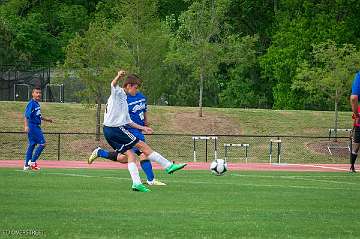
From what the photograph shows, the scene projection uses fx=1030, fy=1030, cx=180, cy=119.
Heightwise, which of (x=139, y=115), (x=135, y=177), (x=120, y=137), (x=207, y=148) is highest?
(x=139, y=115)

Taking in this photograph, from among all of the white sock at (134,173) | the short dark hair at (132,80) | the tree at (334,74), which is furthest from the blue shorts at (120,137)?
the tree at (334,74)

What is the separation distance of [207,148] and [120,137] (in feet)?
90.4

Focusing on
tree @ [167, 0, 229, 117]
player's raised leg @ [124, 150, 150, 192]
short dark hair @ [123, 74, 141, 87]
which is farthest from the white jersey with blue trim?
tree @ [167, 0, 229, 117]

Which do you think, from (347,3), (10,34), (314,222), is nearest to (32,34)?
(10,34)

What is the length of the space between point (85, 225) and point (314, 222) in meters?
2.56

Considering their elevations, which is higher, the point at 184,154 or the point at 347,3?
the point at 347,3

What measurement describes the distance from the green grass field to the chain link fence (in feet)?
77.6

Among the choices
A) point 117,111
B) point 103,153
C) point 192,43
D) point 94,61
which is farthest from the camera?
point 192,43

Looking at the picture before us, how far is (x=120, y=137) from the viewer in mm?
16438

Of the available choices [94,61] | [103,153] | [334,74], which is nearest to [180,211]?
[103,153]

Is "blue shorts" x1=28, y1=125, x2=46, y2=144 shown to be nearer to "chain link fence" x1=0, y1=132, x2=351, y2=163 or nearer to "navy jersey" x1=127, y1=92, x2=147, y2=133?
"navy jersey" x1=127, y1=92, x2=147, y2=133

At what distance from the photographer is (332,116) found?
54.1 metres

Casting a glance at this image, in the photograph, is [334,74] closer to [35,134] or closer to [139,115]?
[35,134]

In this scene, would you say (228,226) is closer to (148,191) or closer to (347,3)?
(148,191)
